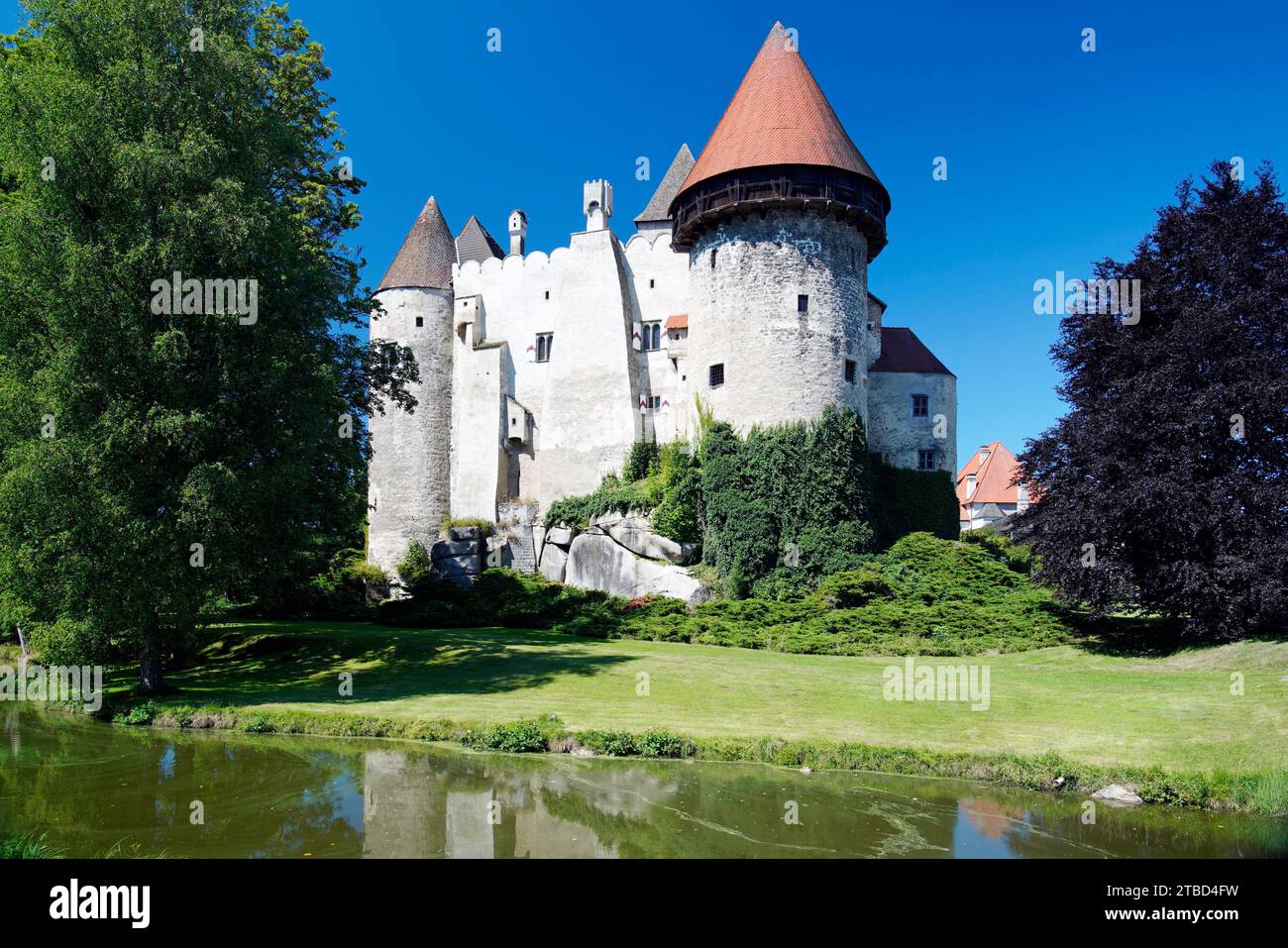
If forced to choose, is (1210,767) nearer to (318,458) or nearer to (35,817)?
(35,817)

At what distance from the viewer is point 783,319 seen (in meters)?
31.9

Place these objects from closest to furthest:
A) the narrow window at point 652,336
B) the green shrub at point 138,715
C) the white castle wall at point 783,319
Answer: the green shrub at point 138,715
the white castle wall at point 783,319
the narrow window at point 652,336

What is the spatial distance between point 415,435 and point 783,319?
58.3ft

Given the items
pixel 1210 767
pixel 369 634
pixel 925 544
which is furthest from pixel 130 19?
pixel 925 544

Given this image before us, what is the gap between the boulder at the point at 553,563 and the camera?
3447 centimetres

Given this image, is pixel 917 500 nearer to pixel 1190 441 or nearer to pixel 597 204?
pixel 1190 441

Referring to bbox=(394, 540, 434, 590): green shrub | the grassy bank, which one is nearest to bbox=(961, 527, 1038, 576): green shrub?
the grassy bank

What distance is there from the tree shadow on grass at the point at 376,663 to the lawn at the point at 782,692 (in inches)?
2.7

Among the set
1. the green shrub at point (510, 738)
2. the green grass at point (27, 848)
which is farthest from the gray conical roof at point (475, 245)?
the green grass at point (27, 848)

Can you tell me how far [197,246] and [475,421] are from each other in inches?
901

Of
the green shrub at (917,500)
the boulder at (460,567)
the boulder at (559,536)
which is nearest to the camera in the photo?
the green shrub at (917,500)

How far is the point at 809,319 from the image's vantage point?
31969mm

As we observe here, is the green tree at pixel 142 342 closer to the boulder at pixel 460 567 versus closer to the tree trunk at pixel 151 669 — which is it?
the tree trunk at pixel 151 669
